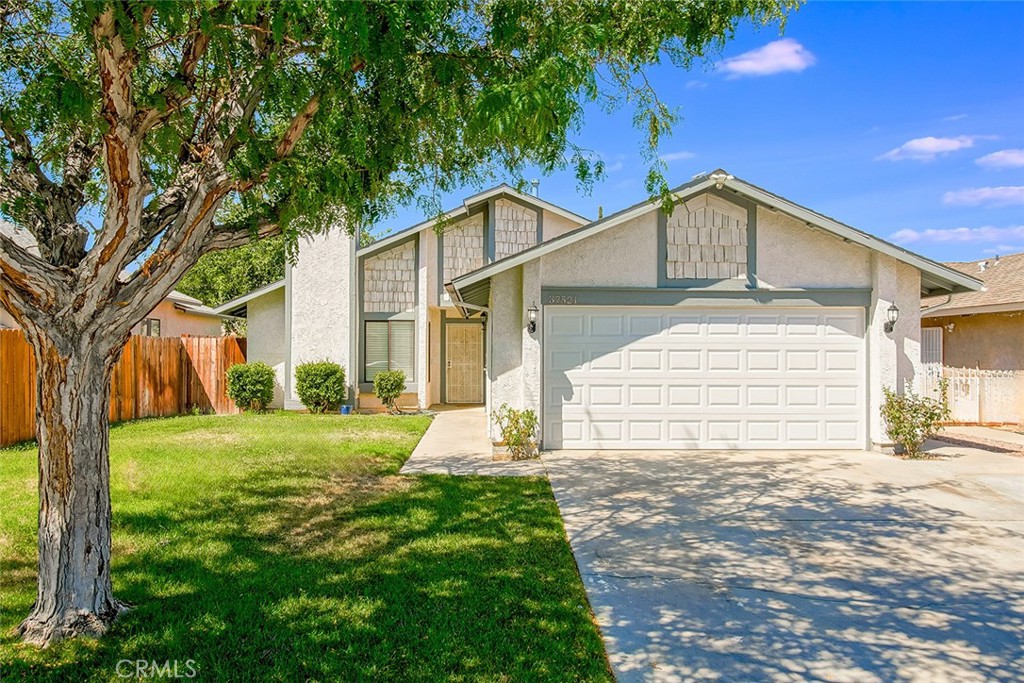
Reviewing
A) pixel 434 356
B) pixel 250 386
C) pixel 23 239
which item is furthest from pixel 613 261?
pixel 250 386

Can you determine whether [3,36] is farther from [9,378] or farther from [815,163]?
[815,163]

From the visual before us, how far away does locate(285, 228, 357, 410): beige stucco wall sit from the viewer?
15703 millimetres

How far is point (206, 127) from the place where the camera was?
4449mm

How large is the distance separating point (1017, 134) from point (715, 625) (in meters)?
13.0

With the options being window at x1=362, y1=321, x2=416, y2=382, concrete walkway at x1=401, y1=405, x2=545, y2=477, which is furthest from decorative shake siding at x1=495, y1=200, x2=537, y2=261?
concrete walkway at x1=401, y1=405, x2=545, y2=477

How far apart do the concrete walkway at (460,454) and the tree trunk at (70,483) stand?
4948 millimetres

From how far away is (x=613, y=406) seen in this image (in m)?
10.0

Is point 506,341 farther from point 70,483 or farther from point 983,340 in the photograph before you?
point 983,340

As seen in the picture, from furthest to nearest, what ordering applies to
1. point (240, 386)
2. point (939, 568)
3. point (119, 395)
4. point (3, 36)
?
point (240, 386)
point (119, 395)
point (939, 568)
point (3, 36)

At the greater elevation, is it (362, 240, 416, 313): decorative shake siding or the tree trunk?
(362, 240, 416, 313): decorative shake siding

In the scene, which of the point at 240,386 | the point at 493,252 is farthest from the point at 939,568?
the point at 240,386

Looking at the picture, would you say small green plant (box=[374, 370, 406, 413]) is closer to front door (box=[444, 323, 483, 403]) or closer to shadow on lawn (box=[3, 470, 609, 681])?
front door (box=[444, 323, 483, 403])

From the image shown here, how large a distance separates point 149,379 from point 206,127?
11.9m

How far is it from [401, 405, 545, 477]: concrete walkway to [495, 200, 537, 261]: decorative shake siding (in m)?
4.76
